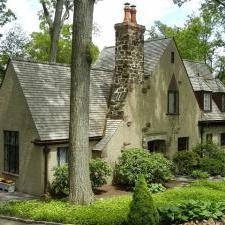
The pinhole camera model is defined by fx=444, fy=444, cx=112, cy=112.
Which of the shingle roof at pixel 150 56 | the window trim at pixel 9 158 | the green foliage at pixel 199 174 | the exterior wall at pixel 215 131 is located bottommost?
the green foliage at pixel 199 174

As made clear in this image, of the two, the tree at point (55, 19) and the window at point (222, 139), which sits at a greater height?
the tree at point (55, 19)

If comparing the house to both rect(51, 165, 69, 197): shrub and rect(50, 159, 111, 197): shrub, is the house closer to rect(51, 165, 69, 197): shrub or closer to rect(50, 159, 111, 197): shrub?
rect(51, 165, 69, 197): shrub

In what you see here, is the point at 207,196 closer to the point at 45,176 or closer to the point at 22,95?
the point at 45,176

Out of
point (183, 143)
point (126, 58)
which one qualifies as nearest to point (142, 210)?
point (126, 58)

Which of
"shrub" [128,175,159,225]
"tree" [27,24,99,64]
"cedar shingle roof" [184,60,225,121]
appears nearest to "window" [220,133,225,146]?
"cedar shingle roof" [184,60,225,121]

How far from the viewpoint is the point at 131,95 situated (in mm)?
23578

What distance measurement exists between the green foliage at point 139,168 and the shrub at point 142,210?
27.5ft

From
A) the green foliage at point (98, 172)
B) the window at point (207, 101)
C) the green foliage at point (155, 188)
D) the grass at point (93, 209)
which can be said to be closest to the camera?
the grass at point (93, 209)

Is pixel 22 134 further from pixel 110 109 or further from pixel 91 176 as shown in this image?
pixel 110 109

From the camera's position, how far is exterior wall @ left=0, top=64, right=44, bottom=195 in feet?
65.7

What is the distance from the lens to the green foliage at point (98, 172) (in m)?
19.8

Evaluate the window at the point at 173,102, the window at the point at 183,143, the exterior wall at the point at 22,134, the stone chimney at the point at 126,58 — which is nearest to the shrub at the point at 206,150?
the window at the point at 183,143

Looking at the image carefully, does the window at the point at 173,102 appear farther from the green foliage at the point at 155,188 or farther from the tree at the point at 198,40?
the tree at the point at 198,40

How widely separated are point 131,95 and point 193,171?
18.5 ft
